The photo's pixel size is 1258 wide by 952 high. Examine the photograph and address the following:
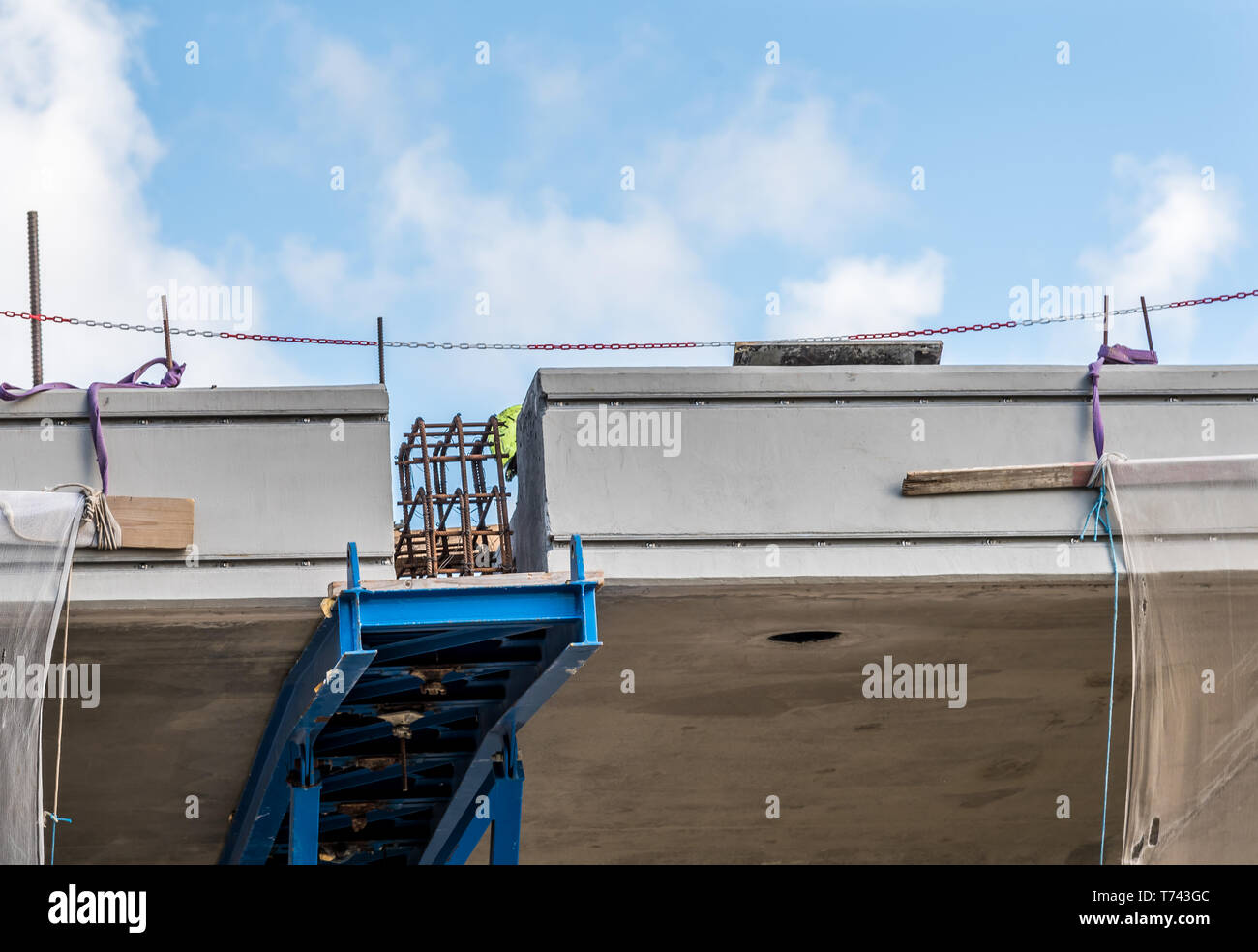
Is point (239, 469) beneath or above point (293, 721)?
above

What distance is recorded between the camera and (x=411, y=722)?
10.5 metres

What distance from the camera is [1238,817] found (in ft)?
28.5

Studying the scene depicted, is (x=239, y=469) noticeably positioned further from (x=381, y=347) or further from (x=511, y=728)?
(x=381, y=347)

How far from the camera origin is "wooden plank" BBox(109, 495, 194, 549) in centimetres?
852

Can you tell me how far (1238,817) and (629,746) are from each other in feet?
17.2

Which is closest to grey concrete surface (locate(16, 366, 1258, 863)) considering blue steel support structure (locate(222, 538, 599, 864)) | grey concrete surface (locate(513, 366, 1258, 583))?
grey concrete surface (locate(513, 366, 1258, 583))

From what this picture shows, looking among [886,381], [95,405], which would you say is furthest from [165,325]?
[886,381]

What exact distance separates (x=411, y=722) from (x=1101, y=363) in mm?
5777

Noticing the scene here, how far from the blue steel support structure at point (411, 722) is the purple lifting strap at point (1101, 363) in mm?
3718

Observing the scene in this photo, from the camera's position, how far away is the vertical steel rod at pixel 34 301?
11594mm

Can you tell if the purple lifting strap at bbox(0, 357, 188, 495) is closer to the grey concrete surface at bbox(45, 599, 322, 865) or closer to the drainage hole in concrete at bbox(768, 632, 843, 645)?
the grey concrete surface at bbox(45, 599, 322, 865)

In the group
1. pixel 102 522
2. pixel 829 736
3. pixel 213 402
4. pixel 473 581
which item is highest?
pixel 213 402

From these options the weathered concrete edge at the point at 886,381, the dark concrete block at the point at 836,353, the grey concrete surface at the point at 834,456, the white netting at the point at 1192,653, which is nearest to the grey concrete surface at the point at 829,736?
the grey concrete surface at the point at 834,456
